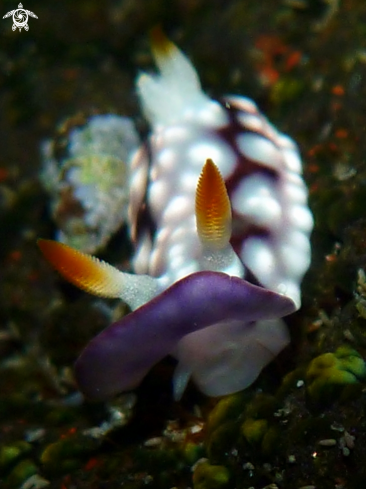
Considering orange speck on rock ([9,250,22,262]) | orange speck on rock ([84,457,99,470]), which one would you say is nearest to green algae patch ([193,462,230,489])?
orange speck on rock ([84,457,99,470])

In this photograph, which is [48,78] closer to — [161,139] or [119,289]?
[161,139]

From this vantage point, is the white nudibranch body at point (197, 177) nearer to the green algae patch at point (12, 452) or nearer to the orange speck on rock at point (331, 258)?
the orange speck on rock at point (331, 258)

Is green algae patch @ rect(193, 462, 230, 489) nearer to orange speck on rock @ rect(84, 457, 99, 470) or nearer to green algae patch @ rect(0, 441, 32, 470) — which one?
orange speck on rock @ rect(84, 457, 99, 470)

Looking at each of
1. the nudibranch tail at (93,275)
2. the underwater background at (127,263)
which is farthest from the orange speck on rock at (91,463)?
the nudibranch tail at (93,275)

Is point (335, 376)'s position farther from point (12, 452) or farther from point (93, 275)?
point (12, 452)

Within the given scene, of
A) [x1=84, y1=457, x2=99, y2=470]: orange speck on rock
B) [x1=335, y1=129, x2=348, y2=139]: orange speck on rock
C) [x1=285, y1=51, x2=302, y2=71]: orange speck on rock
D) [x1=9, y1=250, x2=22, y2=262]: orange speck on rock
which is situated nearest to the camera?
[x1=84, y1=457, x2=99, y2=470]: orange speck on rock

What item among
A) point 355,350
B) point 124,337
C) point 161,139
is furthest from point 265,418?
point 161,139

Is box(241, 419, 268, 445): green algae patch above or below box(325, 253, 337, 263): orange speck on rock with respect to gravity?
below
